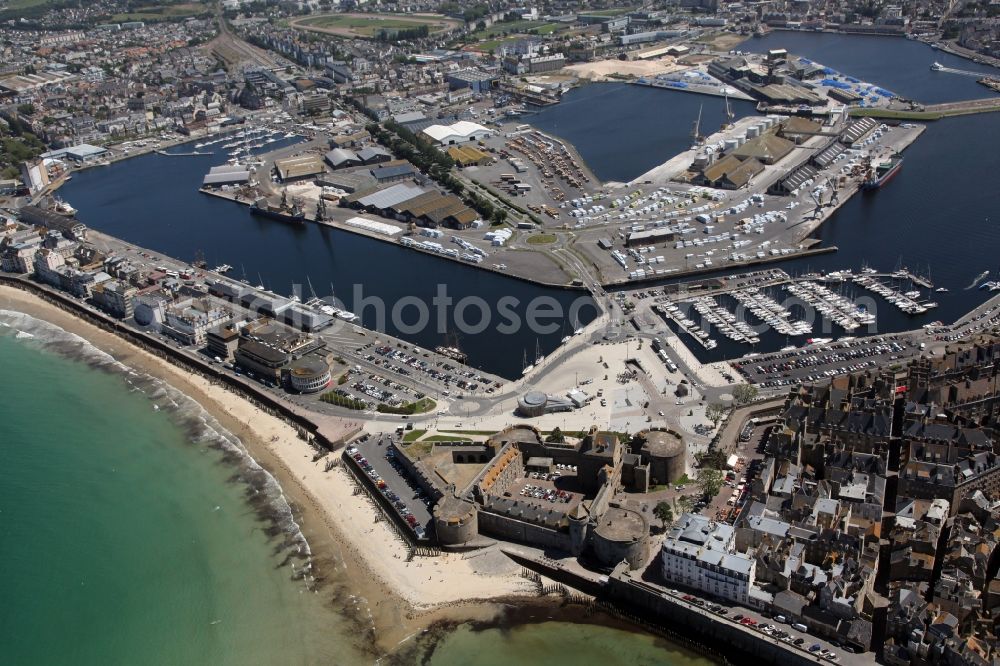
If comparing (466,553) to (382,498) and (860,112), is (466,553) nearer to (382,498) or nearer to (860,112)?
(382,498)

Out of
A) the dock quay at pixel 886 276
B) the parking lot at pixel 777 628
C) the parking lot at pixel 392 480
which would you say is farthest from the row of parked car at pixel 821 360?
the parking lot at pixel 392 480

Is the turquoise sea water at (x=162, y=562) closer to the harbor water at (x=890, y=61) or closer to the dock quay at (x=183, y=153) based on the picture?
the dock quay at (x=183, y=153)

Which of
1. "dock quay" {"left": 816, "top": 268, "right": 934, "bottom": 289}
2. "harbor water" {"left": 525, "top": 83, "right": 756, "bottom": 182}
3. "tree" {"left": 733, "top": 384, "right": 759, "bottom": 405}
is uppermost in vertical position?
"harbor water" {"left": 525, "top": 83, "right": 756, "bottom": 182}

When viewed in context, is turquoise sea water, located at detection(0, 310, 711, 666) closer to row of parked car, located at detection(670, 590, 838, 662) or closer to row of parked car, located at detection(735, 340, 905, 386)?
row of parked car, located at detection(670, 590, 838, 662)

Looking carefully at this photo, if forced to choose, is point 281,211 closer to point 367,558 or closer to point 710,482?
point 367,558

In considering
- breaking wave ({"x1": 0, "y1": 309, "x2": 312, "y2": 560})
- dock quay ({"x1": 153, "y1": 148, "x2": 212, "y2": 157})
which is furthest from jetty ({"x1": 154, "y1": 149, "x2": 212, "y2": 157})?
breaking wave ({"x1": 0, "y1": 309, "x2": 312, "y2": 560})

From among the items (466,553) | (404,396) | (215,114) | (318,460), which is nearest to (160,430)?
(318,460)
